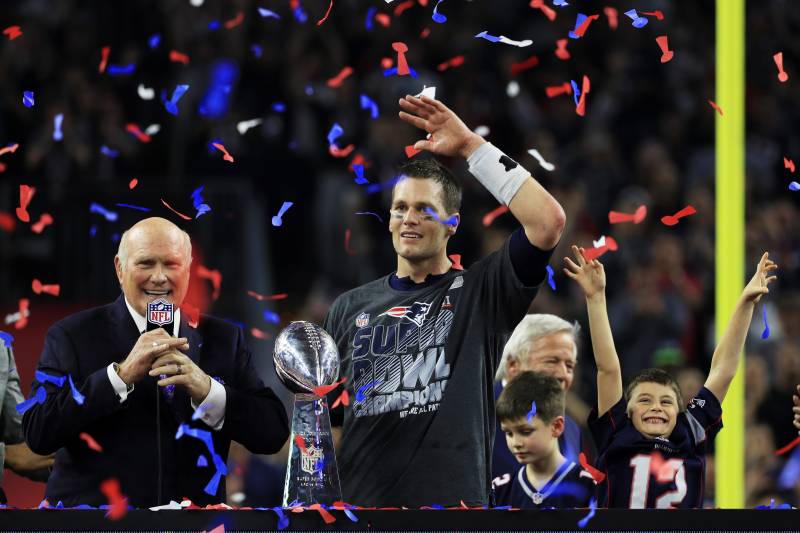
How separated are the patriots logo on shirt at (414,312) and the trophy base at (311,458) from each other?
59 cm

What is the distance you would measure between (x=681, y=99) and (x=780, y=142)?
857mm

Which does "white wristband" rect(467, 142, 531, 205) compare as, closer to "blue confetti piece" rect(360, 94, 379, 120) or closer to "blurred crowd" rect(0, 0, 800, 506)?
"blue confetti piece" rect(360, 94, 379, 120)

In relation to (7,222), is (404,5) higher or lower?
higher

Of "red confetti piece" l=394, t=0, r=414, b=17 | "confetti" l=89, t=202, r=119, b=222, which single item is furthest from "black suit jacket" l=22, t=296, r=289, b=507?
"red confetti piece" l=394, t=0, r=414, b=17

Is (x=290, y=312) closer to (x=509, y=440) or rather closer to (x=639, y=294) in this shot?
(x=639, y=294)

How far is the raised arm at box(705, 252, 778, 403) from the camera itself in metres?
4.27

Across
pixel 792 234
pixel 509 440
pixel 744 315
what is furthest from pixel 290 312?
pixel 744 315

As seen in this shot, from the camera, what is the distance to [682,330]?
28.3 feet

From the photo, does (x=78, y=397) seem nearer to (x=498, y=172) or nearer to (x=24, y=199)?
(x=498, y=172)

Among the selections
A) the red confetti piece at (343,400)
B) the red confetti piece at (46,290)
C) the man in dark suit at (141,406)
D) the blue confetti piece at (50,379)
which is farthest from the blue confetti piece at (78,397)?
the red confetti piece at (46,290)

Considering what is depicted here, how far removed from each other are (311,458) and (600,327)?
1.09 m

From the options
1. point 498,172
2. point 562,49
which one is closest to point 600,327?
point 498,172

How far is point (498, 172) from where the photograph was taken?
4.16 meters

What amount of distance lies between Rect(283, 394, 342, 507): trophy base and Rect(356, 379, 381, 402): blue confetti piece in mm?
455
